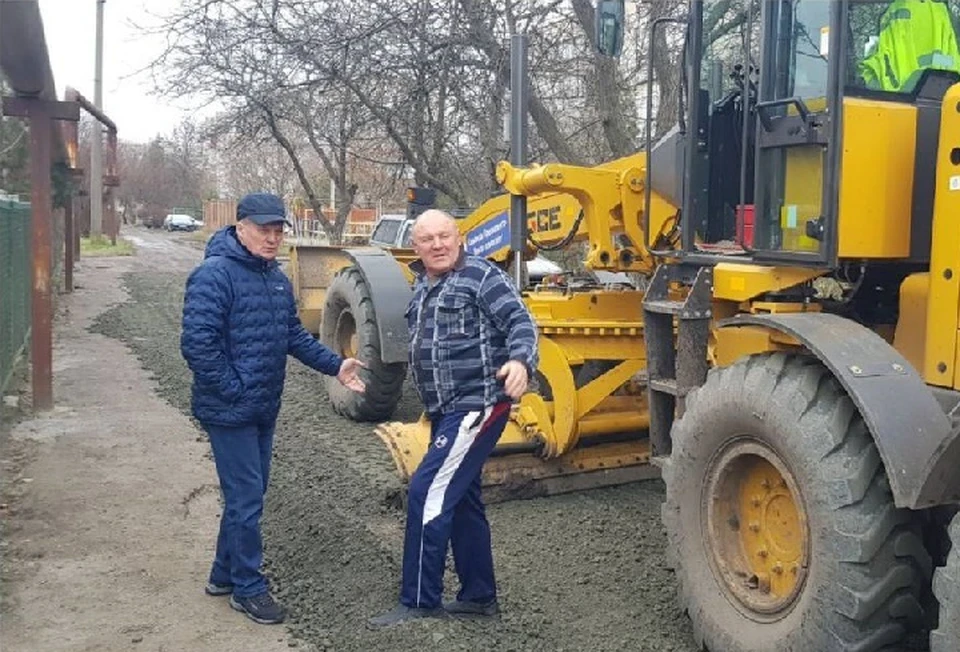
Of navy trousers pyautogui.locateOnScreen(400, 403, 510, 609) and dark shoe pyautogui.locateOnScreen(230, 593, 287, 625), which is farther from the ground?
navy trousers pyautogui.locateOnScreen(400, 403, 510, 609)

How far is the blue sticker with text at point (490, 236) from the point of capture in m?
7.36

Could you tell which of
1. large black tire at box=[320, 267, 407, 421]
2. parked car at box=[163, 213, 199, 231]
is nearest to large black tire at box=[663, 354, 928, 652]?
large black tire at box=[320, 267, 407, 421]

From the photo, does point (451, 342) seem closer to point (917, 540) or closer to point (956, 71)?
point (917, 540)

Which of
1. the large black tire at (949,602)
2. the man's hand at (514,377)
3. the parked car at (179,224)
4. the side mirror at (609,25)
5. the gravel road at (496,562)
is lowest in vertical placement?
the gravel road at (496,562)

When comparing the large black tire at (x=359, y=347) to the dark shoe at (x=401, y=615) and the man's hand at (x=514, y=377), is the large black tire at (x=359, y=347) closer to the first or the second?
the dark shoe at (x=401, y=615)

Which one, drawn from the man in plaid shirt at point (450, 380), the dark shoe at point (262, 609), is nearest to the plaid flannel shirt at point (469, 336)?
the man in plaid shirt at point (450, 380)

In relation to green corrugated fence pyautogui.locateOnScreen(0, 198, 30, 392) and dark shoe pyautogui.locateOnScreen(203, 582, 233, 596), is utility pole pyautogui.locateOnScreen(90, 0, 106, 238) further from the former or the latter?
dark shoe pyautogui.locateOnScreen(203, 582, 233, 596)

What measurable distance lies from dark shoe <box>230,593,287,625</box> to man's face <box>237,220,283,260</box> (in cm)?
146

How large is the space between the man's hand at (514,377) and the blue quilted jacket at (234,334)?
1088mm

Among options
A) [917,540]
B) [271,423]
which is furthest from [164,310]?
[917,540]

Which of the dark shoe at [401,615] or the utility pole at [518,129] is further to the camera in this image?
the utility pole at [518,129]

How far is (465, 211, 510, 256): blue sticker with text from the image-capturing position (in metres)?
7.36

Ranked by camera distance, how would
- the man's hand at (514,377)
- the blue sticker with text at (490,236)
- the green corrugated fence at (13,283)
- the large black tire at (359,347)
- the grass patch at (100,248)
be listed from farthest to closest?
the grass patch at (100,248) → the green corrugated fence at (13,283) → the large black tire at (359,347) → the blue sticker with text at (490,236) → the man's hand at (514,377)

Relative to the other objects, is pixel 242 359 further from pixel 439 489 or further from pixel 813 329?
pixel 813 329
